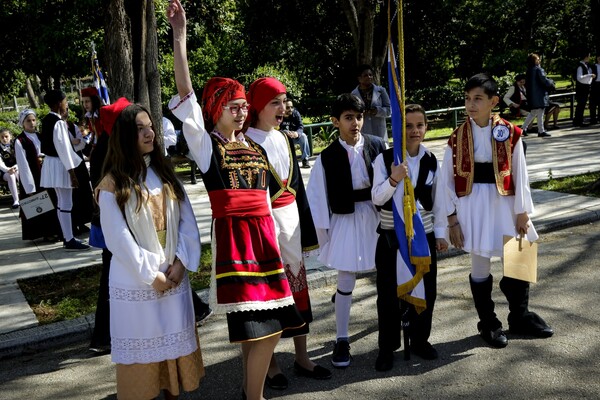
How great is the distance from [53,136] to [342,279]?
5.04 m

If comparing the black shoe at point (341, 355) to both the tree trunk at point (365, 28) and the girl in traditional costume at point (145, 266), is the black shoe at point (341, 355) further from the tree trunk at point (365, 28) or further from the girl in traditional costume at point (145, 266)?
the tree trunk at point (365, 28)

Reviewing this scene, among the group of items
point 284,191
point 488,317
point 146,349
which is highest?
point 284,191

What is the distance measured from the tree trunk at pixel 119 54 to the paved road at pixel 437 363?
2750mm

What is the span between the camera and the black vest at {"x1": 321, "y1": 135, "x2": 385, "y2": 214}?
188 inches

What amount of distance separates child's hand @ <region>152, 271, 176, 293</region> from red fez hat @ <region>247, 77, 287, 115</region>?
129 centimetres

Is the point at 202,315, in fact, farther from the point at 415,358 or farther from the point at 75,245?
the point at 75,245

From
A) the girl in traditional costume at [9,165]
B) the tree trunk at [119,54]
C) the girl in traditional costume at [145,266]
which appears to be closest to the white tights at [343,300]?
the girl in traditional costume at [145,266]

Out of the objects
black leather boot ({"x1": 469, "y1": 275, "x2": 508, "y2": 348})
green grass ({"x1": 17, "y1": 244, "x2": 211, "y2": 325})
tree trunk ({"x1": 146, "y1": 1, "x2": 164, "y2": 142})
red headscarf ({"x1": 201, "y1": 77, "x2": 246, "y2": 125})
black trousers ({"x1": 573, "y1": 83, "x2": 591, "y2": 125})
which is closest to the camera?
red headscarf ({"x1": 201, "y1": 77, "x2": 246, "y2": 125})

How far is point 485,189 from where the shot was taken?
4.89 m

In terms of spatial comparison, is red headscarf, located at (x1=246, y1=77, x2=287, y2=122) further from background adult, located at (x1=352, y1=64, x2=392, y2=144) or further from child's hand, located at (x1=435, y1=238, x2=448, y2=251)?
background adult, located at (x1=352, y1=64, x2=392, y2=144)

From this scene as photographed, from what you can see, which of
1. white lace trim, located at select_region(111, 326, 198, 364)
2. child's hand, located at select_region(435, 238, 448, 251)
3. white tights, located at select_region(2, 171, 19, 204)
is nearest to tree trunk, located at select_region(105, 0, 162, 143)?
child's hand, located at select_region(435, 238, 448, 251)

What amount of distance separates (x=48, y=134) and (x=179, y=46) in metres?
A: 5.35

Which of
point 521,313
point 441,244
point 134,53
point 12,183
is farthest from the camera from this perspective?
point 12,183

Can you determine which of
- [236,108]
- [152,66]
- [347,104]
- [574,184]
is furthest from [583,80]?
[236,108]
